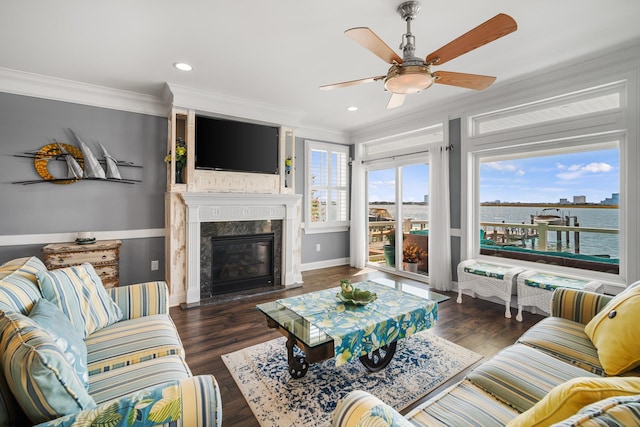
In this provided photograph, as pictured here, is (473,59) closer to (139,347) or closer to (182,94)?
(182,94)

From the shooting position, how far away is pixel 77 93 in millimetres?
3582

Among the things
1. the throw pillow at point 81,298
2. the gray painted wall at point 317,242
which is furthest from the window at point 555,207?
the throw pillow at point 81,298

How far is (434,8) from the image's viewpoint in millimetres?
2184

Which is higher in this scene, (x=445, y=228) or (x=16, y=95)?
(x=16, y=95)

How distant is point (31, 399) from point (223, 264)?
3.26 m

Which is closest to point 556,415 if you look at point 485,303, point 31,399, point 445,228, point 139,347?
point 31,399

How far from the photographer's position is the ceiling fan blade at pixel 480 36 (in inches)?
64.3

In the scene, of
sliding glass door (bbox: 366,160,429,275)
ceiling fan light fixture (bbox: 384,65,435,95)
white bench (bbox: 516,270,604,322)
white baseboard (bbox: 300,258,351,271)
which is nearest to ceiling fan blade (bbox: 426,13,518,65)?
ceiling fan light fixture (bbox: 384,65,435,95)

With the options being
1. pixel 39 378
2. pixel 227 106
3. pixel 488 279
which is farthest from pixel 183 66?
pixel 488 279

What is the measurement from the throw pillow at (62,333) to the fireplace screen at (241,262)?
99.8 inches

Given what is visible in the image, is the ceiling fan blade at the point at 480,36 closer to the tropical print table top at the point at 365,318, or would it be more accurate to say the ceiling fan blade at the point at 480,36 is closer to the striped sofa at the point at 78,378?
the tropical print table top at the point at 365,318

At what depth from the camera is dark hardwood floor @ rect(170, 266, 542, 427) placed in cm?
211

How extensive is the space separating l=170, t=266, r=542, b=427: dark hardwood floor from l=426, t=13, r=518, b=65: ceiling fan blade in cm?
229

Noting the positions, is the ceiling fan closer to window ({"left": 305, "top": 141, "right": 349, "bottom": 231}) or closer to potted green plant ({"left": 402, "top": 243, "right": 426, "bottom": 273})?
potted green plant ({"left": 402, "top": 243, "right": 426, "bottom": 273})
